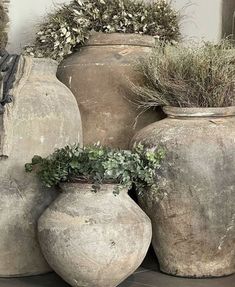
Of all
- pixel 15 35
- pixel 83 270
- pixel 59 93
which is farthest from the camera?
pixel 15 35

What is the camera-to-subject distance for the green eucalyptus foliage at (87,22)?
8.71ft

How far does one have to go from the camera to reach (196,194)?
2.19 meters

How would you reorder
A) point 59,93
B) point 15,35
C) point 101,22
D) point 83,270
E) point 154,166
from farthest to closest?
point 15,35
point 101,22
point 59,93
point 154,166
point 83,270

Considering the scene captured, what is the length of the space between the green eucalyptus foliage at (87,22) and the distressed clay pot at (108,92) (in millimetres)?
66

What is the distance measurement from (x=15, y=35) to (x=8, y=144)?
0.89 meters

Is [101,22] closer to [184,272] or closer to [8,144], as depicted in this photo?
[8,144]

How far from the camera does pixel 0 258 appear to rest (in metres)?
2.28

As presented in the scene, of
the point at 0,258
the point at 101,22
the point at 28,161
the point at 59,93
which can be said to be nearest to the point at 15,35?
the point at 101,22

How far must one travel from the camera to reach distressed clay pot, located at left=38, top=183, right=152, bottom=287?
1.95 m

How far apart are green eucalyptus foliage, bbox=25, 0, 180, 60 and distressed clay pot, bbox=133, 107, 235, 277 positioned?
59 centimetres

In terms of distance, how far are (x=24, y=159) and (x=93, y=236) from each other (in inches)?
18.9

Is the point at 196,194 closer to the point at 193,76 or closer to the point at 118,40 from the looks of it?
the point at 193,76

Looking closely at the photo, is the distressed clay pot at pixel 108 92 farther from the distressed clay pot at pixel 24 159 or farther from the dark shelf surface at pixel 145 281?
the dark shelf surface at pixel 145 281

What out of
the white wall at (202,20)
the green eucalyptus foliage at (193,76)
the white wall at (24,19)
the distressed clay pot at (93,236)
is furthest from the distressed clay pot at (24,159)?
the white wall at (202,20)
